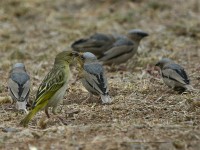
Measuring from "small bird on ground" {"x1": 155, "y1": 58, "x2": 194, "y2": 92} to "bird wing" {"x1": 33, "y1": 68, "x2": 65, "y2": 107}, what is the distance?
2.04m

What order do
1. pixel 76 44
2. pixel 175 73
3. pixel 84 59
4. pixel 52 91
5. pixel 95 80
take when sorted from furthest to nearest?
pixel 76 44, pixel 84 59, pixel 175 73, pixel 95 80, pixel 52 91

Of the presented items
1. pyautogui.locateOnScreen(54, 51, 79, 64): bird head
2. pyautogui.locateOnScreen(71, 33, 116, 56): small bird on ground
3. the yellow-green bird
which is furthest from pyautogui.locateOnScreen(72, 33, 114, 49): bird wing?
the yellow-green bird

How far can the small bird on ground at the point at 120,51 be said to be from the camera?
1309 cm

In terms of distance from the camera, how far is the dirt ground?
7.43m

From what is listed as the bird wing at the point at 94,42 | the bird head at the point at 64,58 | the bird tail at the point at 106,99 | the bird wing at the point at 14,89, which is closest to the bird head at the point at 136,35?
the bird wing at the point at 94,42

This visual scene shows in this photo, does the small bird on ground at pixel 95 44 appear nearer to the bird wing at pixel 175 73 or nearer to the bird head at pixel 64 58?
the bird wing at pixel 175 73

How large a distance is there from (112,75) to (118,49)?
0.99 metres

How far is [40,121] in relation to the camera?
8.17m

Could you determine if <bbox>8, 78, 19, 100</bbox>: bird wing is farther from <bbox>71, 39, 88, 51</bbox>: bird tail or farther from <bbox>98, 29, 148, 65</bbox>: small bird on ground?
<bbox>71, 39, 88, 51</bbox>: bird tail

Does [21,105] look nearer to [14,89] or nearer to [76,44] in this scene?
[14,89]

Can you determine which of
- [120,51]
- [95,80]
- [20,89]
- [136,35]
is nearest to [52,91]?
[20,89]

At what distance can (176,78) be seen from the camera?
10.2m

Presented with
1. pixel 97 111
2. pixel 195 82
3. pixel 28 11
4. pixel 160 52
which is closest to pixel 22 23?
pixel 28 11

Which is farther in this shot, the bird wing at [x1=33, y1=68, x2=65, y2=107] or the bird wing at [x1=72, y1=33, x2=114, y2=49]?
the bird wing at [x1=72, y1=33, x2=114, y2=49]
